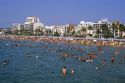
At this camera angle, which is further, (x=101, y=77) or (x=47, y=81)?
(x=101, y=77)

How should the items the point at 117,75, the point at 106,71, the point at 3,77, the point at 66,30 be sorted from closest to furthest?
the point at 3,77, the point at 117,75, the point at 106,71, the point at 66,30

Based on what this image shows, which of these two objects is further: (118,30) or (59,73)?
(118,30)

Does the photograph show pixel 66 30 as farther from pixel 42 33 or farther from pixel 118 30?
pixel 118 30

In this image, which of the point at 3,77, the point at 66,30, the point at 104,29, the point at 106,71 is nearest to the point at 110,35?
the point at 104,29

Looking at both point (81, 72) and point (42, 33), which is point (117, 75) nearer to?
point (81, 72)

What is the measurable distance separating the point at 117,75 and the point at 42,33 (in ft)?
533

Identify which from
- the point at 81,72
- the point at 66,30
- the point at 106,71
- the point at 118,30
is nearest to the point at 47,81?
the point at 81,72

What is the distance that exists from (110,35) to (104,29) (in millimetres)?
3546

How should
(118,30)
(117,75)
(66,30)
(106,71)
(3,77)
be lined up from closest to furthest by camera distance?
(3,77) → (117,75) → (106,71) → (118,30) → (66,30)

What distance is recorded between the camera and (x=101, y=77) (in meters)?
34.6

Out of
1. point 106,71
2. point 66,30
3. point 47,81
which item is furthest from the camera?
point 66,30

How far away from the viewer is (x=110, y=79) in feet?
109

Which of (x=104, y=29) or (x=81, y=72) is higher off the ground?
(x=104, y=29)

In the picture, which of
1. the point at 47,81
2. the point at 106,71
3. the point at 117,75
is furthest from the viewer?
the point at 106,71
